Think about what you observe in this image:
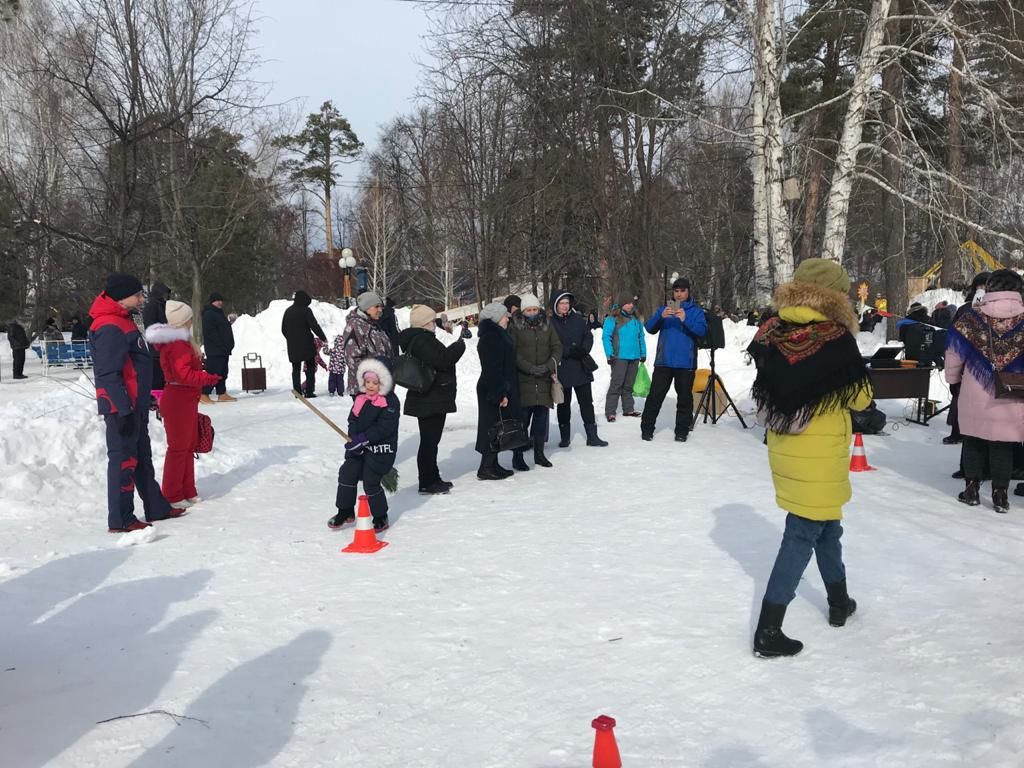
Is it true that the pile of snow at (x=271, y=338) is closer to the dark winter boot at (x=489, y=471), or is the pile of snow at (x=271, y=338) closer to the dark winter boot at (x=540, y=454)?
the dark winter boot at (x=540, y=454)

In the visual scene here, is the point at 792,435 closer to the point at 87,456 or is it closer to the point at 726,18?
the point at 87,456

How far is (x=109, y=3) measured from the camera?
11.6 meters

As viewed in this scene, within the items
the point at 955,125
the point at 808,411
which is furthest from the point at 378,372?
the point at 955,125

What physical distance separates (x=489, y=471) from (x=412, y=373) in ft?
6.07

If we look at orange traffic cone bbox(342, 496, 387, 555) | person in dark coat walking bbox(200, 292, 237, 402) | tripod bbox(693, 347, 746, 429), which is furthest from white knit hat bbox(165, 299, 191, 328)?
tripod bbox(693, 347, 746, 429)

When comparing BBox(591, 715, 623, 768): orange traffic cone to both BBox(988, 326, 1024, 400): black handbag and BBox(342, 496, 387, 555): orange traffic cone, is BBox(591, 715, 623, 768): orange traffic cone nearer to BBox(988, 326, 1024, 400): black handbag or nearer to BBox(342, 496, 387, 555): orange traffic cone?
BBox(342, 496, 387, 555): orange traffic cone

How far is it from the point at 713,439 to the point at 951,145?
265 inches

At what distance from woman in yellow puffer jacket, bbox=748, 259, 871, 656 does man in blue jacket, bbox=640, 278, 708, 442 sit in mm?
5450

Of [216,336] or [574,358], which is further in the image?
[216,336]

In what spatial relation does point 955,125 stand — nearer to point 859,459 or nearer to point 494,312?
point 859,459

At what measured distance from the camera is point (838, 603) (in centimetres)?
432

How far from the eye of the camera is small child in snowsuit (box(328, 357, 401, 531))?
20.9ft

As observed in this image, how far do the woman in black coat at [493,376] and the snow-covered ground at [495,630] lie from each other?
0.67 m

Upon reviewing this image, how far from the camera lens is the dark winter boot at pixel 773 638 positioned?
13.0 feet
